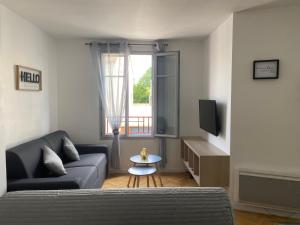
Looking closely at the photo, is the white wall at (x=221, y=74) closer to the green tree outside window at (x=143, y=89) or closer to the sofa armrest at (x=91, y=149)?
the green tree outside window at (x=143, y=89)

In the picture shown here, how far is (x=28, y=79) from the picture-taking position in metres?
3.25

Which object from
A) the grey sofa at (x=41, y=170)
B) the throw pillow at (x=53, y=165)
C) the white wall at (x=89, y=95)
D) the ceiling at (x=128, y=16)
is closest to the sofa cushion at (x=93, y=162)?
the grey sofa at (x=41, y=170)

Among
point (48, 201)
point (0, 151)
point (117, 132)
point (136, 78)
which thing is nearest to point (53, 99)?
point (117, 132)

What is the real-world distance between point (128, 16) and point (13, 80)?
1.61 metres

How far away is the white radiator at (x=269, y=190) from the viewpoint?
270 centimetres

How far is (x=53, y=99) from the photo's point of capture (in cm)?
422

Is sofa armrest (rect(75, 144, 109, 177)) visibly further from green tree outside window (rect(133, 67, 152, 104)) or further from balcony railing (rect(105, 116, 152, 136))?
green tree outside window (rect(133, 67, 152, 104))

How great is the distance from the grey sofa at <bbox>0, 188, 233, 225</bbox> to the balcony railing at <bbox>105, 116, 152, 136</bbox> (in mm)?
3146

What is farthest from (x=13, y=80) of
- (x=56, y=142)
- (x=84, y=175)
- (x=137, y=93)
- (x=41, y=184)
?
(x=137, y=93)

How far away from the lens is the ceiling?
2641 mm

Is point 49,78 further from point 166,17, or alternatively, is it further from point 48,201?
point 48,201

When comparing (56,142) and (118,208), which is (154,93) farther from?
(118,208)

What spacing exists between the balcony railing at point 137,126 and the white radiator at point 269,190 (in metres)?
→ 2.14

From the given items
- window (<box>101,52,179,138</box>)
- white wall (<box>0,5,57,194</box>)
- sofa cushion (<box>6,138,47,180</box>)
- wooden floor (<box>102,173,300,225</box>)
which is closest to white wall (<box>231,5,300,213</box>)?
wooden floor (<box>102,173,300,225</box>)
